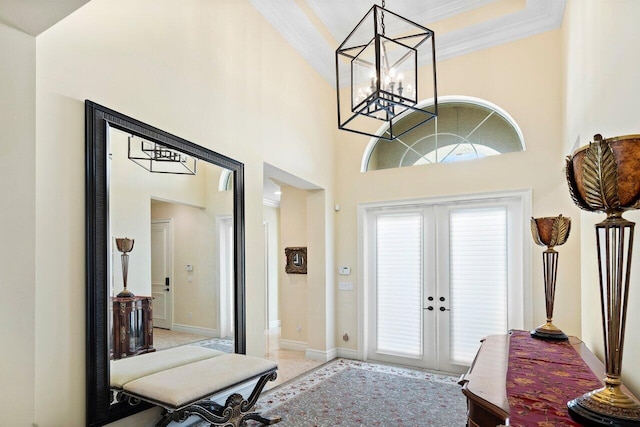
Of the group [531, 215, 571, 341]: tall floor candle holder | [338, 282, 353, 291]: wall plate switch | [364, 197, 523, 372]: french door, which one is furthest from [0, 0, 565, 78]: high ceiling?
[338, 282, 353, 291]: wall plate switch

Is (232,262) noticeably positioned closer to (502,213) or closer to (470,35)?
(502,213)

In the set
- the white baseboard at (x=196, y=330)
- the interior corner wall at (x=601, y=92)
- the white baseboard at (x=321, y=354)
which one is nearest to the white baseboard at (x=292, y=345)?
the white baseboard at (x=321, y=354)

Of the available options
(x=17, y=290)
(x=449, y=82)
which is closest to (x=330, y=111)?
(x=449, y=82)

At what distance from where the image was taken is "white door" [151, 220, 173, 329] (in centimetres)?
290

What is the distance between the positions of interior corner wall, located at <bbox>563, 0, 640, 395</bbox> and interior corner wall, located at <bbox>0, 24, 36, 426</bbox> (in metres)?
2.82

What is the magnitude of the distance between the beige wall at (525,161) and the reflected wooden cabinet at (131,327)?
11.5 ft

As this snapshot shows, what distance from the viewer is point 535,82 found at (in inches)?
177

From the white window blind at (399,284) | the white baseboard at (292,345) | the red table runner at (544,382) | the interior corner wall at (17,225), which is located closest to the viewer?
the red table runner at (544,382)

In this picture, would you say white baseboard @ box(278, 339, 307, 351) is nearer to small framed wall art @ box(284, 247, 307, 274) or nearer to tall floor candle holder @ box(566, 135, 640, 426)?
small framed wall art @ box(284, 247, 307, 274)

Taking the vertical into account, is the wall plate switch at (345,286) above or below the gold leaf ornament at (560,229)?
below

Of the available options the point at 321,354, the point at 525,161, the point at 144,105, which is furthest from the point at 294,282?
the point at 144,105

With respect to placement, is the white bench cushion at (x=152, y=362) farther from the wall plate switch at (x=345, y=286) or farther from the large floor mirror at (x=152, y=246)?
the wall plate switch at (x=345, y=286)

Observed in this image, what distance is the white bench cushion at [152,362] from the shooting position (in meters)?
2.47

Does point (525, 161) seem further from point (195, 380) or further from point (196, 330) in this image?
point (195, 380)
